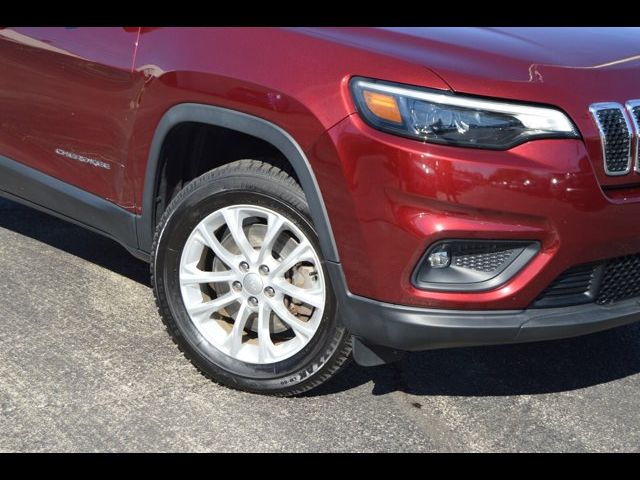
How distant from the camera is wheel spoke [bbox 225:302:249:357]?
3.26 metres

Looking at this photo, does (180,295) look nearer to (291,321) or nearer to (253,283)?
(253,283)

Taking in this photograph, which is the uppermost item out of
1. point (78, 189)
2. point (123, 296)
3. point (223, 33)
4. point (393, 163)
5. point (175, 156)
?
point (223, 33)

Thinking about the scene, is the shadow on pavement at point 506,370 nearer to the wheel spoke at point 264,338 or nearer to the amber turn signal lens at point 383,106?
the wheel spoke at point 264,338

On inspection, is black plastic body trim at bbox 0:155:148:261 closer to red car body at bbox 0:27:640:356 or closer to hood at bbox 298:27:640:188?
red car body at bbox 0:27:640:356

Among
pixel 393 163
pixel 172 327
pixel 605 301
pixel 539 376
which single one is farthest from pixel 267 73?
pixel 539 376

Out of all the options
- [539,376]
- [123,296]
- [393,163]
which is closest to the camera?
[393,163]

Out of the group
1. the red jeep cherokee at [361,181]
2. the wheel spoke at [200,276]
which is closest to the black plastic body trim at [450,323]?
the red jeep cherokee at [361,181]

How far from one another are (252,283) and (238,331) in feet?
0.62

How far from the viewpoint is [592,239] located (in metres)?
2.80

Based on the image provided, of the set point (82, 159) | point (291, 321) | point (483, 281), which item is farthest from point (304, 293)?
point (82, 159)

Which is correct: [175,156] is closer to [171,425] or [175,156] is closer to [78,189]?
[78,189]

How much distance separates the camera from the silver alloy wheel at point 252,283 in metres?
3.13

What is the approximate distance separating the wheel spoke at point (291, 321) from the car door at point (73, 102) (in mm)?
717
